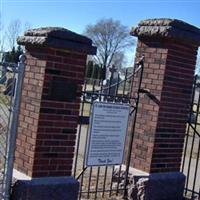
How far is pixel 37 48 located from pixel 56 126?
3.11ft

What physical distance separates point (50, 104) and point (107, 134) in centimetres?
109

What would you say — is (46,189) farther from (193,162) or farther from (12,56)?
(12,56)

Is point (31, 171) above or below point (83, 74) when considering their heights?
below

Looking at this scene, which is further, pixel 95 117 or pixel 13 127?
pixel 95 117

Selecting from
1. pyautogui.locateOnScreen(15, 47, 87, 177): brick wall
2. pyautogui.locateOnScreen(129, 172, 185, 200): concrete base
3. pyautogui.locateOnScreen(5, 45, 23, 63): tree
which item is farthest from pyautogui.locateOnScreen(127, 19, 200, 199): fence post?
pyautogui.locateOnScreen(5, 45, 23, 63): tree

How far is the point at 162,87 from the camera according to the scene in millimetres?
6793

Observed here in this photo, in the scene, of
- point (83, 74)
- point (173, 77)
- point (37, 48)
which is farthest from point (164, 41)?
point (37, 48)

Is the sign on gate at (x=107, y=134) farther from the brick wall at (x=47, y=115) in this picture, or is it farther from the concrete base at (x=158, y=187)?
the concrete base at (x=158, y=187)

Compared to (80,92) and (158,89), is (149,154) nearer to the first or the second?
(158,89)

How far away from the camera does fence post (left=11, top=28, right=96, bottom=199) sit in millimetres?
5477

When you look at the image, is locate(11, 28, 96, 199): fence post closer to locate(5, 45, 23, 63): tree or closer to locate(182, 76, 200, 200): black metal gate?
locate(5, 45, 23, 63): tree

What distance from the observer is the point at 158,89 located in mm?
6828

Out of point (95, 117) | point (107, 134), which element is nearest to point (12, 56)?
point (107, 134)

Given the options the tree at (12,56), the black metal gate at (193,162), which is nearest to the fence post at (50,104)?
the tree at (12,56)
